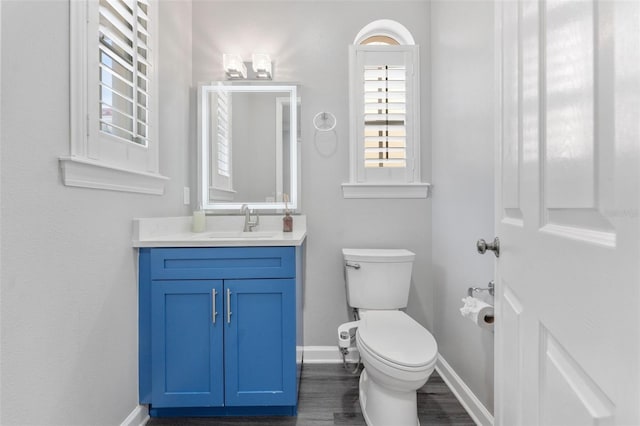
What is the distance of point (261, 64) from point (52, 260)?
5.41 feet

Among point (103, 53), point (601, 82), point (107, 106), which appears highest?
point (103, 53)

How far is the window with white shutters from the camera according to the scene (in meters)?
1.12

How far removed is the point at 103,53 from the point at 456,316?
6.92 ft

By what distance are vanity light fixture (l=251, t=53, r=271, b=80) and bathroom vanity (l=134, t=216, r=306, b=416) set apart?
123 cm

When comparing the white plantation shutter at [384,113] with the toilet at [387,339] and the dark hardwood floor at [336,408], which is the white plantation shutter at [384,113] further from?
the dark hardwood floor at [336,408]

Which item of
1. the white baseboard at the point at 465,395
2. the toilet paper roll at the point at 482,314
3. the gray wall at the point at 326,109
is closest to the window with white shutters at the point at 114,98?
the gray wall at the point at 326,109

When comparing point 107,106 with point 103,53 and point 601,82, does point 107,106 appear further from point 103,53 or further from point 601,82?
point 601,82

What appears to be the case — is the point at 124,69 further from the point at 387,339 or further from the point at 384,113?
the point at 387,339

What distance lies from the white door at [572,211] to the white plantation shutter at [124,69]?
1417 millimetres

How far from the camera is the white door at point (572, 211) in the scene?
1.32ft

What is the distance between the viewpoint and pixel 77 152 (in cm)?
112

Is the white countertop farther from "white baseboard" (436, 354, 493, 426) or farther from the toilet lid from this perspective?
"white baseboard" (436, 354, 493, 426)

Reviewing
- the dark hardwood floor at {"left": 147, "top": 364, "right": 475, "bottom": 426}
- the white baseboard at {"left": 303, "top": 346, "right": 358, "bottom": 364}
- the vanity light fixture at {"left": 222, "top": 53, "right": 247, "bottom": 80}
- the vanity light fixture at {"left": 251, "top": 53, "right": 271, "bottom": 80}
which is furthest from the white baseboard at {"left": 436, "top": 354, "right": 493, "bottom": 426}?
the vanity light fixture at {"left": 222, "top": 53, "right": 247, "bottom": 80}

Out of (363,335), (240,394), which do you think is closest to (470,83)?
(363,335)
